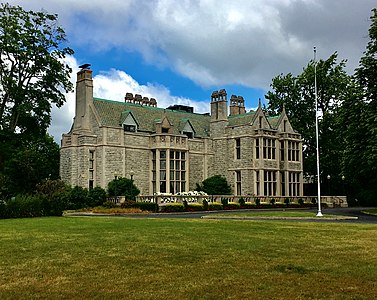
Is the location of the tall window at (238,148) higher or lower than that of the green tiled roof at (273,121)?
lower

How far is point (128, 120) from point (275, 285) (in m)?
43.8

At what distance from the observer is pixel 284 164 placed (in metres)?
56.1

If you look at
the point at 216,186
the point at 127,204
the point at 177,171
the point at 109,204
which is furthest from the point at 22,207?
the point at 216,186

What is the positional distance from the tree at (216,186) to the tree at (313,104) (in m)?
12.9

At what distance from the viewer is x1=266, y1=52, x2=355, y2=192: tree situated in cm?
5929

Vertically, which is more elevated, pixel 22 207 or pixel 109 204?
pixel 22 207

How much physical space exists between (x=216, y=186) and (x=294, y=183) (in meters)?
9.98

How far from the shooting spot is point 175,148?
5122 centimetres

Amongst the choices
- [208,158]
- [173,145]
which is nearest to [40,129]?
[173,145]

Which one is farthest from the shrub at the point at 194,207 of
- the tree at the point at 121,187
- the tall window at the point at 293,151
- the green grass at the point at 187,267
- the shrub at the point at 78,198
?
the green grass at the point at 187,267

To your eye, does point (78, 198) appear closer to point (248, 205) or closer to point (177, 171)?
point (177, 171)

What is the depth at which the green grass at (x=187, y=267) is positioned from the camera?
27.1 ft

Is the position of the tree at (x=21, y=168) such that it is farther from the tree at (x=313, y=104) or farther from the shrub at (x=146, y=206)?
the tree at (x=313, y=104)

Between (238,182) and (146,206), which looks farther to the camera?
(238,182)
